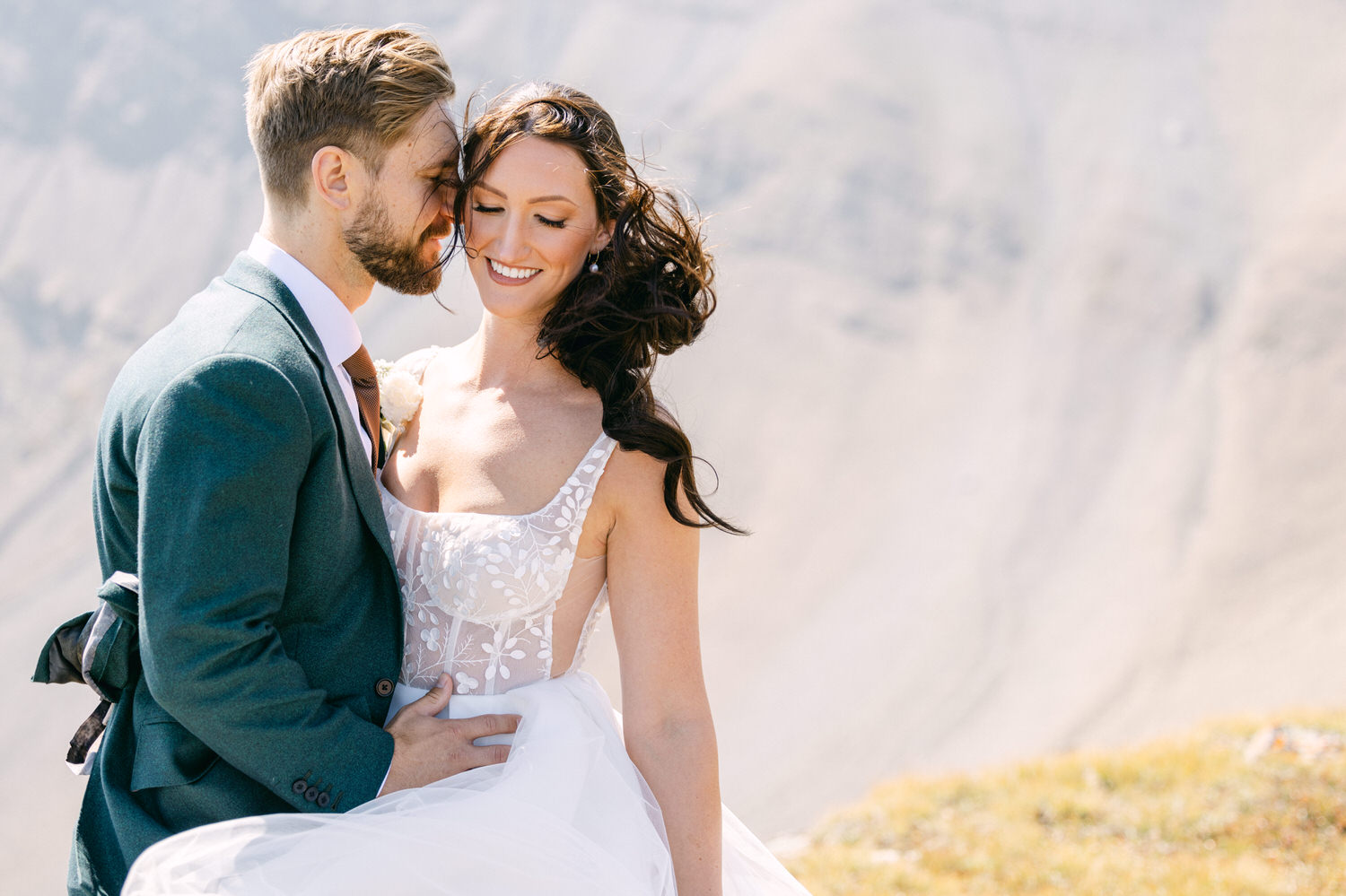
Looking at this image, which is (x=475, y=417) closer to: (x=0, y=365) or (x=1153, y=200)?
(x=0, y=365)

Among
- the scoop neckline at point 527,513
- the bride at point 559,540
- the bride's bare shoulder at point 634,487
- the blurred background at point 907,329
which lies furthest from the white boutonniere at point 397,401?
the blurred background at point 907,329

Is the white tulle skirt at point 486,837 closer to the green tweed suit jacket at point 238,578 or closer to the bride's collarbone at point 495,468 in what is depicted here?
the green tweed suit jacket at point 238,578

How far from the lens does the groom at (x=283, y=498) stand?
2.02 metres

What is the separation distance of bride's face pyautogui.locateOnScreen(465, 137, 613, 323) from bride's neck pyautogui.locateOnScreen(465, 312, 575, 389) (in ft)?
0.31

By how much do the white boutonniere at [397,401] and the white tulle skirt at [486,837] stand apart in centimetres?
74

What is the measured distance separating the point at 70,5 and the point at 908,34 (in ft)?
84.1

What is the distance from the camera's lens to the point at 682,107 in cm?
3612

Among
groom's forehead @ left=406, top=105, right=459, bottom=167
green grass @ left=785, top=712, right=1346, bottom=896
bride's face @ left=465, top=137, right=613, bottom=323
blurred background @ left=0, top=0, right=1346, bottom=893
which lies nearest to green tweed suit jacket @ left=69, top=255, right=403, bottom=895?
groom's forehead @ left=406, top=105, right=459, bottom=167

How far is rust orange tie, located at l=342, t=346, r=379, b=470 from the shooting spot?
255cm

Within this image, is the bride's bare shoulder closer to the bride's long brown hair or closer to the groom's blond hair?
the bride's long brown hair

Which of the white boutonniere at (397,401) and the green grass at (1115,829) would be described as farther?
the green grass at (1115,829)

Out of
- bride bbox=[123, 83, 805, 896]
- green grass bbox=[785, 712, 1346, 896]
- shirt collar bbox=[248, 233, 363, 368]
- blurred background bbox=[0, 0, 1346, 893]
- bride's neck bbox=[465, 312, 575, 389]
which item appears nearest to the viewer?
bride bbox=[123, 83, 805, 896]

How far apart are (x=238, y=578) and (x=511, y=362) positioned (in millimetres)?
1003

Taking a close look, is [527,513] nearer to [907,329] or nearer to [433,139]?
[433,139]
